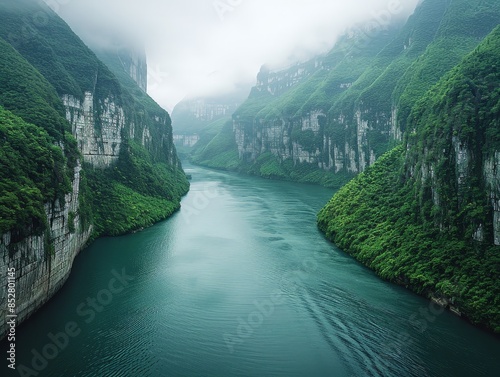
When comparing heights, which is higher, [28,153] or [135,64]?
[135,64]

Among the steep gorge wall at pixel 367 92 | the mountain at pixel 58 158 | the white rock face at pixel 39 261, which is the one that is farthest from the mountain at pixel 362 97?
the white rock face at pixel 39 261

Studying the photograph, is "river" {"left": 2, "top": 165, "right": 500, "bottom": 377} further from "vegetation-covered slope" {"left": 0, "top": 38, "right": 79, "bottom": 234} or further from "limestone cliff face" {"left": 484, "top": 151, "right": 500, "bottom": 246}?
"vegetation-covered slope" {"left": 0, "top": 38, "right": 79, "bottom": 234}

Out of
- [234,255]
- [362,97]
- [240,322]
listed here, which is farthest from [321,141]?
[240,322]

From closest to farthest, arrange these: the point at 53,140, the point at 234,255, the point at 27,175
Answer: the point at 27,175, the point at 53,140, the point at 234,255

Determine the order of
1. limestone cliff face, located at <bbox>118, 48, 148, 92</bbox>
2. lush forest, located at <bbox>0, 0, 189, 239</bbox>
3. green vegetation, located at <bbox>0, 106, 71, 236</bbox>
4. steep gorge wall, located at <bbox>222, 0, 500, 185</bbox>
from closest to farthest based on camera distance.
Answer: green vegetation, located at <bbox>0, 106, 71, 236</bbox>
lush forest, located at <bbox>0, 0, 189, 239</bbox>
steep gorge wall, located at <bbox>222, 0, 500, 185</bbox>
limestone cliff face, located at <bbox>118, 48, 148, 92</bbox>

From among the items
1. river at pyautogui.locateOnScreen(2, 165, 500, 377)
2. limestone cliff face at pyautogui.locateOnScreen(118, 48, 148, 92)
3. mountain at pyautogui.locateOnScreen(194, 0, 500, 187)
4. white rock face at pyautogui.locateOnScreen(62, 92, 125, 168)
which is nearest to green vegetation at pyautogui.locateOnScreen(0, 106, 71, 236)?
river at pyautogui.locateOnScreen(2, 165, 500, 377)

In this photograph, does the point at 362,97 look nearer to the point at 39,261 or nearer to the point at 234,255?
the point at 234,255

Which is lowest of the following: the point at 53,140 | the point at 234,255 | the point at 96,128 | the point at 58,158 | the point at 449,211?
the point at 234,255
